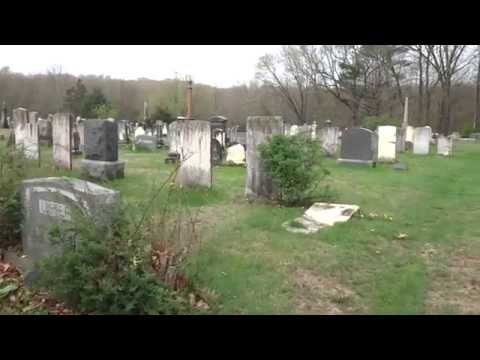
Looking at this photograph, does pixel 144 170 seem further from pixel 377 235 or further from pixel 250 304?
pixel 250 304

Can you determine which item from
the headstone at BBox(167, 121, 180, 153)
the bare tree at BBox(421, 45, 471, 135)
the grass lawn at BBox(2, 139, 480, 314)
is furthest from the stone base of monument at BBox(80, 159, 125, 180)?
the bare tree at BBox(421, 45, 471, 135)

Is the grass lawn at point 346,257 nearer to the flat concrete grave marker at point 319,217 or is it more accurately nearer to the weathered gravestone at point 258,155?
the flat concrete grave marker at point 319,217

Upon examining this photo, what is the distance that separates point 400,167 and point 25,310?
13.0 m

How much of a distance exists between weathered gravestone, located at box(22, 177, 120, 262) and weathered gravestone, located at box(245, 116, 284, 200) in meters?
4.37

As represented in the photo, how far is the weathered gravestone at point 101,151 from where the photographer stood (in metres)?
10.4

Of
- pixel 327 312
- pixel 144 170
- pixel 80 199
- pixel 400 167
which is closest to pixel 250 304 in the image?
pixel 327 312

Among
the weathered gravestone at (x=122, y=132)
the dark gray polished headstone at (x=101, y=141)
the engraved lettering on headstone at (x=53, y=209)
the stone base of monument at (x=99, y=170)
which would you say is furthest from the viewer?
the weathered gravestone at (x=122, y=132)

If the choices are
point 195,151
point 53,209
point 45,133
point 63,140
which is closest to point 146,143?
point 45,133

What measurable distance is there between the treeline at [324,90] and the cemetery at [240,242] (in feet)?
98.9

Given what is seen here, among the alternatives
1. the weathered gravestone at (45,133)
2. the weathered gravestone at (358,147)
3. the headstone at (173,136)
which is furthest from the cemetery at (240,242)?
the weathered gravestone at (45,133)

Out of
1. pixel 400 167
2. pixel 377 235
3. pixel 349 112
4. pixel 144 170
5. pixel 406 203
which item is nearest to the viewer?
pixel 377 235

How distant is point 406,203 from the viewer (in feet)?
28.8

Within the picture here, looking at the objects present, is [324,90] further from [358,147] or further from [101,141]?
[101,141]

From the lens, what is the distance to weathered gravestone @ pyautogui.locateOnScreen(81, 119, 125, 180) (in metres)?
10.4
